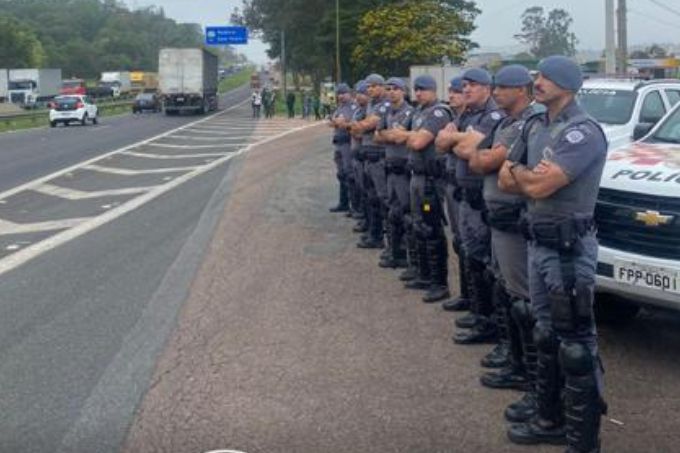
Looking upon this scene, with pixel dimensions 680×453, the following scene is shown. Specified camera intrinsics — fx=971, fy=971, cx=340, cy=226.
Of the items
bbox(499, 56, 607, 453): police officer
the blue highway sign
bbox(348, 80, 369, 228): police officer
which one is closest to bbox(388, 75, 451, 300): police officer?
bbox(348, 80, 369, 228): police officer

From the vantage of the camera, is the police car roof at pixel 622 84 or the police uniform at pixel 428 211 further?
the police car roof at pixel 622 84

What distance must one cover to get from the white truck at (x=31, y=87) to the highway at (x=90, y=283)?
191 feet

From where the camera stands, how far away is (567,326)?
4.76 metres

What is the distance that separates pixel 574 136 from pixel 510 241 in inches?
41.4

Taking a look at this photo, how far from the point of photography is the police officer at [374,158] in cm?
1036

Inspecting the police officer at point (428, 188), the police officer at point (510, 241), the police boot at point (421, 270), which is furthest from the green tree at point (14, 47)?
the police officer at point (510, 241)

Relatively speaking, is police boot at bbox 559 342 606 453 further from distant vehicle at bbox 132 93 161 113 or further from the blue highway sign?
the blue highway sign

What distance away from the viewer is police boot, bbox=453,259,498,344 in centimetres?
703

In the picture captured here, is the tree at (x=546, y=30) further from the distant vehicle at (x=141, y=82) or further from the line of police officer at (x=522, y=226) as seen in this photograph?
the line of police officer at (x=522, y=226)

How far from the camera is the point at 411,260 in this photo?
933 cm

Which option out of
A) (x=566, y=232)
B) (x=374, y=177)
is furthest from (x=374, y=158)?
(x=566, y=232)

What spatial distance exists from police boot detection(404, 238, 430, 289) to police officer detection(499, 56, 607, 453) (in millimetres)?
3679

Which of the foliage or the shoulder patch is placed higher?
the foliage

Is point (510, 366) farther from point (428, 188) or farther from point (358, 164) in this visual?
point (358, 164)
